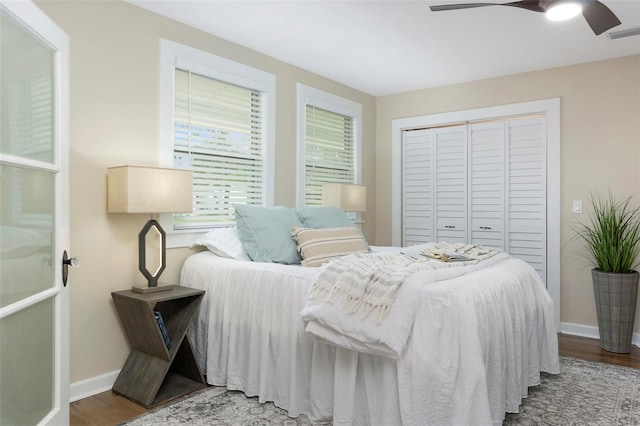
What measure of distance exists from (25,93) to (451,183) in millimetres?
4232

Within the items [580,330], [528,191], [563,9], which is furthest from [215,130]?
[580,330]

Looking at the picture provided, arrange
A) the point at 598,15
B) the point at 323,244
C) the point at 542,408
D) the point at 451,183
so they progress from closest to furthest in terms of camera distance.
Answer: the point at 598,15
the point at 542,408
the point at 323,244
the point at 451,183

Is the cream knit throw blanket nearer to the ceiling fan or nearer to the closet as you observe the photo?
the ceiling fan

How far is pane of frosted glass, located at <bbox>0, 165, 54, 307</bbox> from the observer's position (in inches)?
55.0

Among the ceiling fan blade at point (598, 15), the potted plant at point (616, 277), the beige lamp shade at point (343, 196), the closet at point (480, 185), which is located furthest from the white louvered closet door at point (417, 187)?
the ceiling fan blade at point (598, 15)

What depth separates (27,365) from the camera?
5.15 feet

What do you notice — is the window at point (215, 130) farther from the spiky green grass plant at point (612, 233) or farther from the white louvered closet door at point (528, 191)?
the spiky green grass plant at point (612, 233)

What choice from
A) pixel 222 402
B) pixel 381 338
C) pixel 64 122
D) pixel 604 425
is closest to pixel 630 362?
pixel 604 425

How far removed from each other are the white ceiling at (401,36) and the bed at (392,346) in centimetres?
168

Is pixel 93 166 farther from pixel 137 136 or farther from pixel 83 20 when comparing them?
pixel 83 20

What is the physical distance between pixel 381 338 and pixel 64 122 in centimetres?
161

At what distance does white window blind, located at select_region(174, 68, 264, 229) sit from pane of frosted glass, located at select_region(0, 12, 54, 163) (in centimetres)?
162

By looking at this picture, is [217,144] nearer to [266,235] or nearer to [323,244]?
[266,235]

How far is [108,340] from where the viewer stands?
2898 mm
